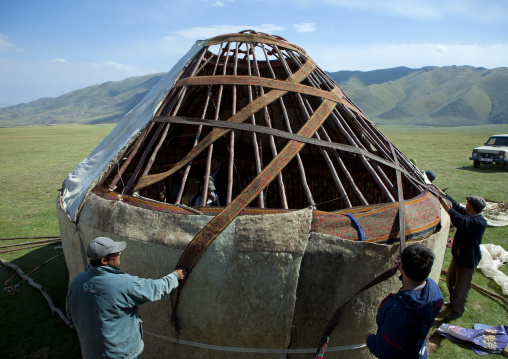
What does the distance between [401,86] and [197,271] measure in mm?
172888

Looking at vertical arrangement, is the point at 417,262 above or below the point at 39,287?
above

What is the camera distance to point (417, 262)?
1.74 meters

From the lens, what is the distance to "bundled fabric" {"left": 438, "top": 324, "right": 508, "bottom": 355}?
10.5 ft

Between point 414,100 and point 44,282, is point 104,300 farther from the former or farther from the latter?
point 414,100

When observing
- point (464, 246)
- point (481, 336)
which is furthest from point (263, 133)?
point (481, 336)

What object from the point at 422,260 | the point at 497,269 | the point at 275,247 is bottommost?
the point at 497,269

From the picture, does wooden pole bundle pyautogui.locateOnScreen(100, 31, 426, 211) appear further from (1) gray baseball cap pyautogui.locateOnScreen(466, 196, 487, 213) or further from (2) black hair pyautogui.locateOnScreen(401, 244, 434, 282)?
(2) black hair pyautogui.locateOnScreen(401, 244, 434, 282)

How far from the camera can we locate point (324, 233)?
2.60 m

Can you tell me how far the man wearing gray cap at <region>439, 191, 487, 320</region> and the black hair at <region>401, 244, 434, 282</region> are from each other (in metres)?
1.73

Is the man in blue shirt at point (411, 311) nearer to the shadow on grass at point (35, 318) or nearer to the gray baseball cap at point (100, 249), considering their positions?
the gray baseball cap at point (100, 249)

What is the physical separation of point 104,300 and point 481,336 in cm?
345

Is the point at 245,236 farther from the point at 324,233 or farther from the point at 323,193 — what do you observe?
the point at 323,193

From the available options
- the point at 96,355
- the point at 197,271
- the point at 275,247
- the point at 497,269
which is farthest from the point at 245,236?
the point at 497,269

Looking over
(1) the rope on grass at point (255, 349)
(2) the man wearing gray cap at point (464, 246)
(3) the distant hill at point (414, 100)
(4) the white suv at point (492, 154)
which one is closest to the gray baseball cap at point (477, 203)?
(2) the man wearing gray cap at point (464, 246)
